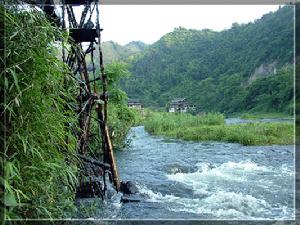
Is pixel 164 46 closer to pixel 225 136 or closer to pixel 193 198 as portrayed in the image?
pixel 225 136

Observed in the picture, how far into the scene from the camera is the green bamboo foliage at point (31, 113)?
2.51 metres

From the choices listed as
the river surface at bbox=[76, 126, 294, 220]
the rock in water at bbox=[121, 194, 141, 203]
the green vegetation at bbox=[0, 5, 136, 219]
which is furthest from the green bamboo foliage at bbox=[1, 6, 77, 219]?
the rock in water at bbox=[121, 194, 141, 203]

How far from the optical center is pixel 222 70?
5200 centimetres

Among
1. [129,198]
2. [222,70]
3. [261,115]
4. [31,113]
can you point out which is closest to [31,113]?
[31,113]

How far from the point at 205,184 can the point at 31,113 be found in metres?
7.40

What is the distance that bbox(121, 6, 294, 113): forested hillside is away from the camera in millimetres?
42031

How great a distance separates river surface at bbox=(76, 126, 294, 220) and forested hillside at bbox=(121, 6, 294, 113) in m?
20.0

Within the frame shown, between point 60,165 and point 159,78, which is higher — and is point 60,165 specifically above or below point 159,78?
below

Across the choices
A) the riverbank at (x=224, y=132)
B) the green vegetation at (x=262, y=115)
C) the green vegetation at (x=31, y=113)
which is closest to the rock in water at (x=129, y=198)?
the green vegetation at (x=31, y=113)

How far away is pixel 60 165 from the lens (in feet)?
9.64

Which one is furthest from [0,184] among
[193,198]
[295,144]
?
[295,144]

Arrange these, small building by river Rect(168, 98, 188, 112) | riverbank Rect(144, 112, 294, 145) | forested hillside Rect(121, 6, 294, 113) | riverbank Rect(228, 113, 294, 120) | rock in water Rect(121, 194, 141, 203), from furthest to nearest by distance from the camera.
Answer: forested hillside Rect(121, 6, 294, 113) → riverbank Rect(228, 113, 294, 120) → small building by river Rect(168, 98, 188, 112) → riverbank Rect(144, 112, 294, 145) → rock in water Rect(121, 194, 141, 203)

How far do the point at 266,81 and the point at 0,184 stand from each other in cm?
5071

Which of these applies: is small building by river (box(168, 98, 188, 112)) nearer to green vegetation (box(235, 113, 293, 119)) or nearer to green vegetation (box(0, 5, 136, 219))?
green vegetation (box(235, 113, 293, 119))
